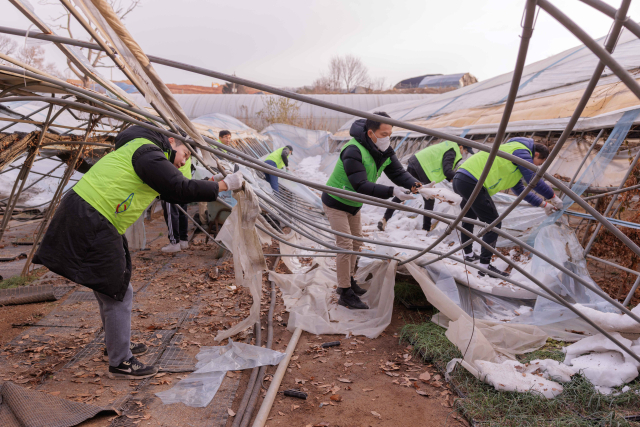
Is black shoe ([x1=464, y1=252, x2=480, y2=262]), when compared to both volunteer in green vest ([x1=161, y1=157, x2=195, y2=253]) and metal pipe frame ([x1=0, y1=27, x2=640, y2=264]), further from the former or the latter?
volunteer in green vest ([x1=161, y1=157, x2=195, y2=253])

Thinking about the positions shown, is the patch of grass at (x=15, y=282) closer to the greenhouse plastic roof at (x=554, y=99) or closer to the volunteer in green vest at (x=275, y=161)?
the volunteer in green vest at (x=275, y=161)

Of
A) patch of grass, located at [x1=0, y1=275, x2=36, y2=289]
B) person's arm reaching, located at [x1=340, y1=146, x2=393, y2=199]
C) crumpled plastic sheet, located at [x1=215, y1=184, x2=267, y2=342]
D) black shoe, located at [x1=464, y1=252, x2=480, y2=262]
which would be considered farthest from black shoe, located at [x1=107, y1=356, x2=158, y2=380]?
black shoe, located at [x1=464, y1=252, x2=480, y2=262]

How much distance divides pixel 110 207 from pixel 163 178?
1.22ft

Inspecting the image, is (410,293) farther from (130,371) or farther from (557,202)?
(130,371)

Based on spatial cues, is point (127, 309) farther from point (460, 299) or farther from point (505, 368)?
point (460, 299)

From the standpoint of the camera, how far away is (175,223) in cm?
633

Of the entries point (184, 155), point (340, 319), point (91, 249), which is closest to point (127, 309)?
point (91, 249)

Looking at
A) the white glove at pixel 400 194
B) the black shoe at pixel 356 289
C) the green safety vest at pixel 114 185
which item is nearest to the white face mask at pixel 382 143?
the white glove at pixel 400 194

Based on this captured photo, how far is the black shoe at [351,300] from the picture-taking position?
12.7 ft

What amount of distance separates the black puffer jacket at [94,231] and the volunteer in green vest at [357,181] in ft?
4.43

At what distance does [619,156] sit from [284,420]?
4.12 metres

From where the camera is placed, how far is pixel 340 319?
379cm

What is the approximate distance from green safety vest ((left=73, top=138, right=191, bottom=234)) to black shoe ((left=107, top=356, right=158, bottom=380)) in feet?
3.11

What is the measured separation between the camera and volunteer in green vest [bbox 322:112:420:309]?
3.39 m
